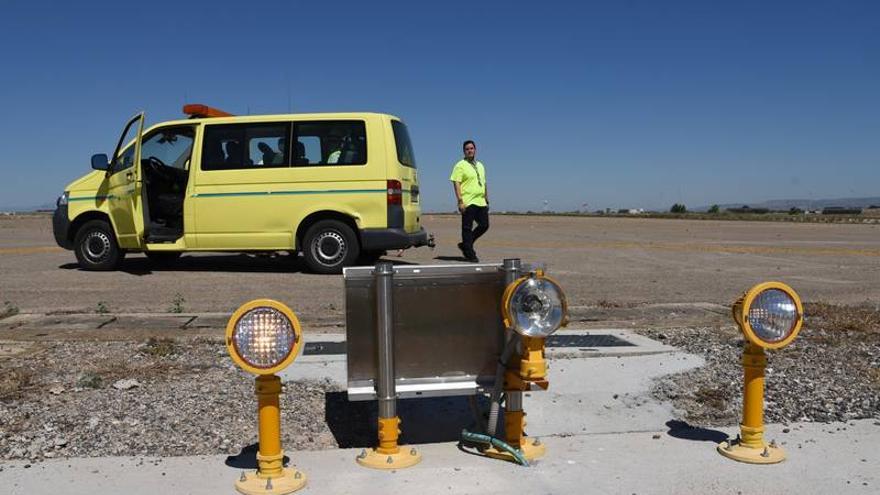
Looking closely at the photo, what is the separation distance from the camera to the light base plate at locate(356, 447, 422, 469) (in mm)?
3615

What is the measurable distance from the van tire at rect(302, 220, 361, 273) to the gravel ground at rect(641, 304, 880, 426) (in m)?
5.02

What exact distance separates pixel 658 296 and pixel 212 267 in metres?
6.80

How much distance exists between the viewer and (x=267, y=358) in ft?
10.8

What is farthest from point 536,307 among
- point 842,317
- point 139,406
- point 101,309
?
point 101,309

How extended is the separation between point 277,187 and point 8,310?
3898 millimetres

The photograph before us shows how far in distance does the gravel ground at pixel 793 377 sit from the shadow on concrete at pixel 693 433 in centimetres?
13

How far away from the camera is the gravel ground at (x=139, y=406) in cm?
389

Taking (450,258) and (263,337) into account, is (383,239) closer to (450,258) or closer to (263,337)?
(450,258)

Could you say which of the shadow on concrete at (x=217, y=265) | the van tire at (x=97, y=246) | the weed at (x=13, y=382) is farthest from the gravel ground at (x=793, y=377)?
the van tire at (x=97, y=246)

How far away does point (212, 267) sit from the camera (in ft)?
38.6

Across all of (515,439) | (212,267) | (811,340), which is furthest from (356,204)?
(515,439)

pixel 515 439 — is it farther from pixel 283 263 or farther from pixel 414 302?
pixel 283 263

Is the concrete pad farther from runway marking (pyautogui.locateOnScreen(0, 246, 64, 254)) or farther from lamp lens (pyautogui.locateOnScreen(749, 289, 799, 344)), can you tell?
runway marking (pyautogui.locateOnScreen(0, 246, 64, 254))

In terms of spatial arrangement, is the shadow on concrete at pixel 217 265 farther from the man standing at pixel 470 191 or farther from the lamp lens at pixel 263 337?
the lamp lens at pixel 263 337
